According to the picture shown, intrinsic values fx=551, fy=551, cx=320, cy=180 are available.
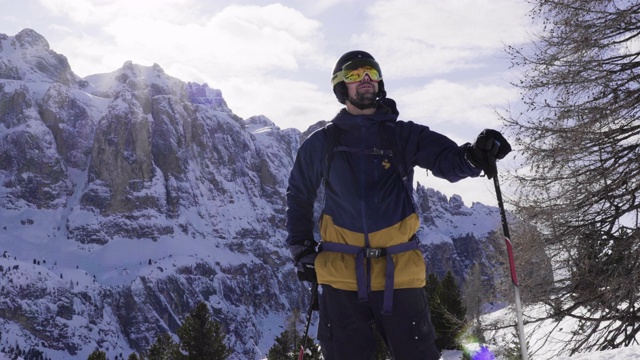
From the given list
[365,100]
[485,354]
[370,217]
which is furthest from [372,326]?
[485,354]

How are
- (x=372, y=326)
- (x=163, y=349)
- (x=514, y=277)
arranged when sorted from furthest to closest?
(x=163, y=349), (x=372, y=326), (x=514, y=277)

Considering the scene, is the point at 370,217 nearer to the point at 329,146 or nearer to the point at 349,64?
the point at 329,146

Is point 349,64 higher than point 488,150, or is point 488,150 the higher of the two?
point 349,64

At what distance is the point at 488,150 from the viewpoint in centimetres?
358

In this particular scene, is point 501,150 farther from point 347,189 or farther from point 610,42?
point 610,42

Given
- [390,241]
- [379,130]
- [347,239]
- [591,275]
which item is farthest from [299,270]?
[591,275]

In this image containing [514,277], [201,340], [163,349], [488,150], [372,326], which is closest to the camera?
[514,277]

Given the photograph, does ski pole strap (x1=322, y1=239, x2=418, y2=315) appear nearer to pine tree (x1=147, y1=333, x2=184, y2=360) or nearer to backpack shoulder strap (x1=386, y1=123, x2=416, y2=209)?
backpack shoulder strap (x1=386, y1=123, x2=416, y2=209)

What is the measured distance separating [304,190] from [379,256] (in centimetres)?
85

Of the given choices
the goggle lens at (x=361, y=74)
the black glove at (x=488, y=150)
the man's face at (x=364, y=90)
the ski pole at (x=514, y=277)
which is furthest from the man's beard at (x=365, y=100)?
the ski pole at (x=514, y=277)

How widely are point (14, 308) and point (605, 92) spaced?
679 feet

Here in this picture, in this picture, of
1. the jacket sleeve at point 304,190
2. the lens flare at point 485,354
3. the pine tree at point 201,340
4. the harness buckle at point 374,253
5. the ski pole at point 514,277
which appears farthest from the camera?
the pine tree at point 201,340

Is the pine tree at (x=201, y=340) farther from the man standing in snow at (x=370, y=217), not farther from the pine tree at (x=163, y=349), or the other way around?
the man standing in snow at (x=370, y=217)

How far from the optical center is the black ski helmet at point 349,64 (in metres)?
4.18
